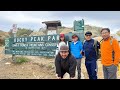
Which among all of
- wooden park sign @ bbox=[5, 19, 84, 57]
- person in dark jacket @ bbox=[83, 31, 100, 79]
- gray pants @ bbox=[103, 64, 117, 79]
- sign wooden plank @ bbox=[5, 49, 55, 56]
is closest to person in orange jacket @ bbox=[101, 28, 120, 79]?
gray pants @ bbox=[103, 64, 117, 79]

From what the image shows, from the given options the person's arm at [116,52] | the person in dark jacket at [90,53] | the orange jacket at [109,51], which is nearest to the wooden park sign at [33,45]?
the person in dark jacket at [90,53]

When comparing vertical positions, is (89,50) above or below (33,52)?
above

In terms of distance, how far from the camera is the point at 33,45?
11.8m

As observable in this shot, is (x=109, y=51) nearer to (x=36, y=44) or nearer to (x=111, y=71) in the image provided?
(x=111, y=71)

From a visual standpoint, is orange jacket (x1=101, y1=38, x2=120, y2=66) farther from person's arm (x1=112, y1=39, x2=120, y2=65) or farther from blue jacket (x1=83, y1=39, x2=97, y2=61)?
blue jacket (x1=83, y1=39, x2=97, y2=61)

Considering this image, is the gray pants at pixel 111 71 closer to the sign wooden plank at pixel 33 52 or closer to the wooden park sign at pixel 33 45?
the wooden park sign at pixel 33 45

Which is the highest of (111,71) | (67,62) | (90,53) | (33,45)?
(33,45)

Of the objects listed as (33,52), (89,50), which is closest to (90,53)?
(89,50)

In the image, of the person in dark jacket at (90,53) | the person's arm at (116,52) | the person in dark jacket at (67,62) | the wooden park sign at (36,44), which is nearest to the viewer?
the person in dark jacket at (67,62)

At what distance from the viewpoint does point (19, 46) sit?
1236 centimetres

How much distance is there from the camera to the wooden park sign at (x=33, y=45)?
11.2 meters
